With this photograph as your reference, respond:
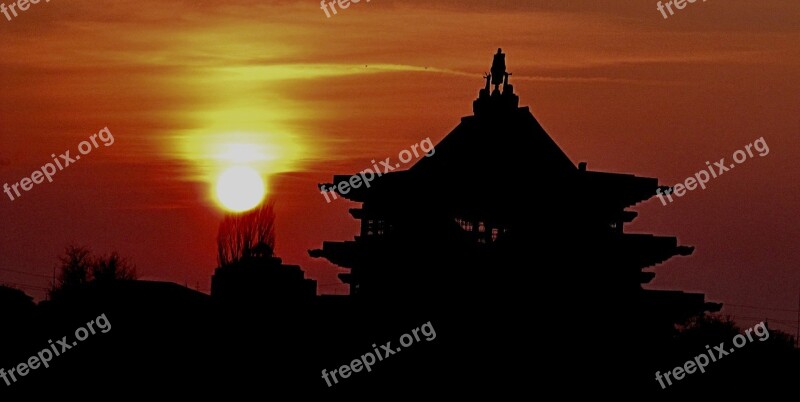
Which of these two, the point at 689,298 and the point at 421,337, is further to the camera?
the point at 689,298

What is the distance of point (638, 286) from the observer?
6612 cm

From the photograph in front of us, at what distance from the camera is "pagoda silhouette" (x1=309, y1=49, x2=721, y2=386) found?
63094mm

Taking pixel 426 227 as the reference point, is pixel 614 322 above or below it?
below

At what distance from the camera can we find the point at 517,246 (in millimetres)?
65500

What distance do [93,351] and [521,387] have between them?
55.2 ft

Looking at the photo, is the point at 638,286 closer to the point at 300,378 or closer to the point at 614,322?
the point at 614,322

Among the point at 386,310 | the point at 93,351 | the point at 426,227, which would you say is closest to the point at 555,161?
the point at 426,227
